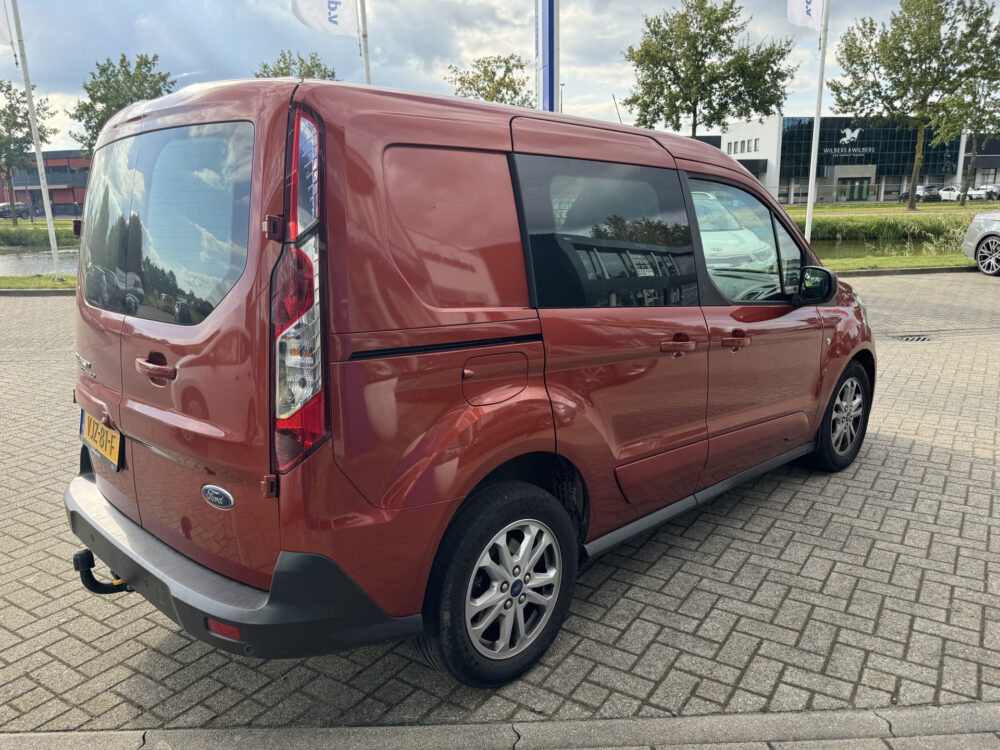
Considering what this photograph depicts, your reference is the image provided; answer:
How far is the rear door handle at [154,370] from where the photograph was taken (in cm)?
238

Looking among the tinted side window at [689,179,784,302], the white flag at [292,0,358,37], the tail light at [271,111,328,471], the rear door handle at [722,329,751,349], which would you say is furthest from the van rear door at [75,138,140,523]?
the white flag at [292,0,358,37]

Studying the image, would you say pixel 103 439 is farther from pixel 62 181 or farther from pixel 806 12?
pixel 62 181

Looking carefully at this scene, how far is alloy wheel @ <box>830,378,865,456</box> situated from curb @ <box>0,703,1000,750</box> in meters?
2.49

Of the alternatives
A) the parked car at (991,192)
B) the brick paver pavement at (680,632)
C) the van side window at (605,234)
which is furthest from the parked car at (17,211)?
the parked car at (991,192)

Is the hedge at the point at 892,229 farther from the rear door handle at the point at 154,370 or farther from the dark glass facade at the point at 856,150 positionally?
the dark glass facade at the point at 856,150

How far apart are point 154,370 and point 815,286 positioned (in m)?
3.42

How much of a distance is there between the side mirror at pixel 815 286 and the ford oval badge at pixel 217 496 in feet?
10.4

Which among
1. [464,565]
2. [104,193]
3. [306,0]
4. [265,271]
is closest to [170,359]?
[265,271]

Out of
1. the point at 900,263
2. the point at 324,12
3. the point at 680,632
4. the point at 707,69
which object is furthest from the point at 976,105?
the point at 680,632

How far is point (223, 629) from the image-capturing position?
2.22m

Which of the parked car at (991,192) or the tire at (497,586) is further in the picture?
the parked car at (991,192)

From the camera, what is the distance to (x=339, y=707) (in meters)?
2.66

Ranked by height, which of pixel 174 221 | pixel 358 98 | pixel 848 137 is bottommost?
pixel 174 221

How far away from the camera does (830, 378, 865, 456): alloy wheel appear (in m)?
4.85
